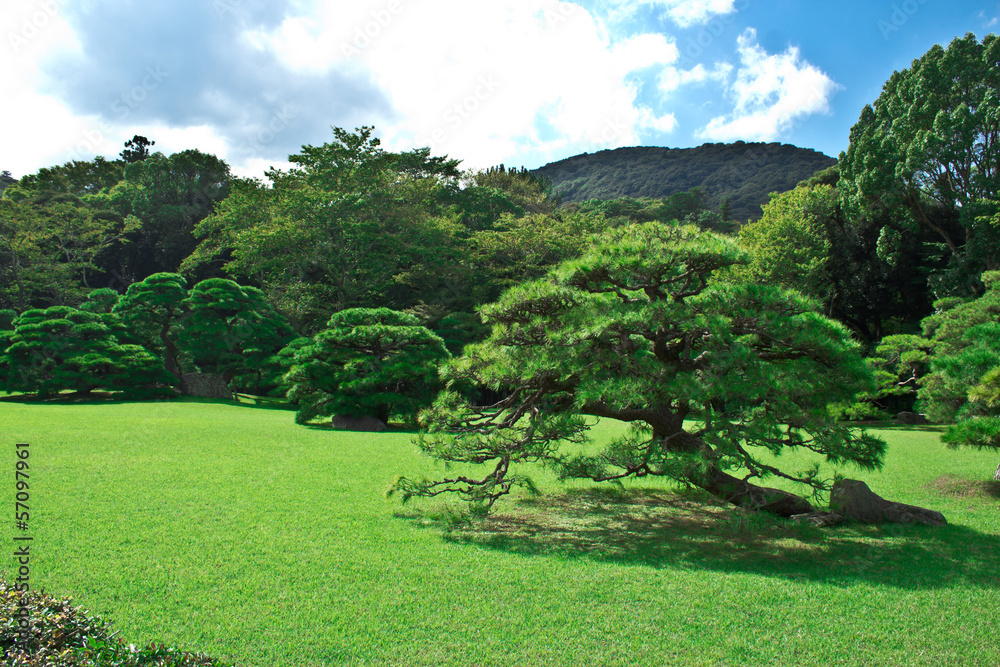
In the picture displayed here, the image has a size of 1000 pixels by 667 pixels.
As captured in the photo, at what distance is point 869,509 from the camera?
17.0 feet

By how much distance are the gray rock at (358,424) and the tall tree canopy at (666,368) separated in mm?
6602

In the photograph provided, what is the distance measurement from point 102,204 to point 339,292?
56.8 ft

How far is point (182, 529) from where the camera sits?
4297mm

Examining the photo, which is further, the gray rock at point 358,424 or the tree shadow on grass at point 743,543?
the gray rock at point 358,424

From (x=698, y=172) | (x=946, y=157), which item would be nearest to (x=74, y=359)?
(x=946, y=157)

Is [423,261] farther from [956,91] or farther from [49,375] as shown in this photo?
[956,91]

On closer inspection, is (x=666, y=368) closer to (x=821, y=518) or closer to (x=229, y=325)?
(x=821, y=518)

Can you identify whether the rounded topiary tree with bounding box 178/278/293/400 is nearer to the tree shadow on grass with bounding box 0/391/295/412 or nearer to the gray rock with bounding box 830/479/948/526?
the tree shadow on grass with bounding box 0/391/295/412

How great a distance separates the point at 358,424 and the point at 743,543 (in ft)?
29.4

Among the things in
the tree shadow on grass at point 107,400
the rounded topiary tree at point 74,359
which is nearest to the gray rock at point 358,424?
the tree shadow on grass at point 107,400

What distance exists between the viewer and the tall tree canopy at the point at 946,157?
16.4m

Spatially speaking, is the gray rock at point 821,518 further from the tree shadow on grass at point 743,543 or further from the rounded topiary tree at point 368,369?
the rounded topiary tree at point 368,369

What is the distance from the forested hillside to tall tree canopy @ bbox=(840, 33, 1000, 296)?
3823cm

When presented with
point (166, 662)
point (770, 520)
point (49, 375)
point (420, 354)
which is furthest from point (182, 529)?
point (49, 375)
